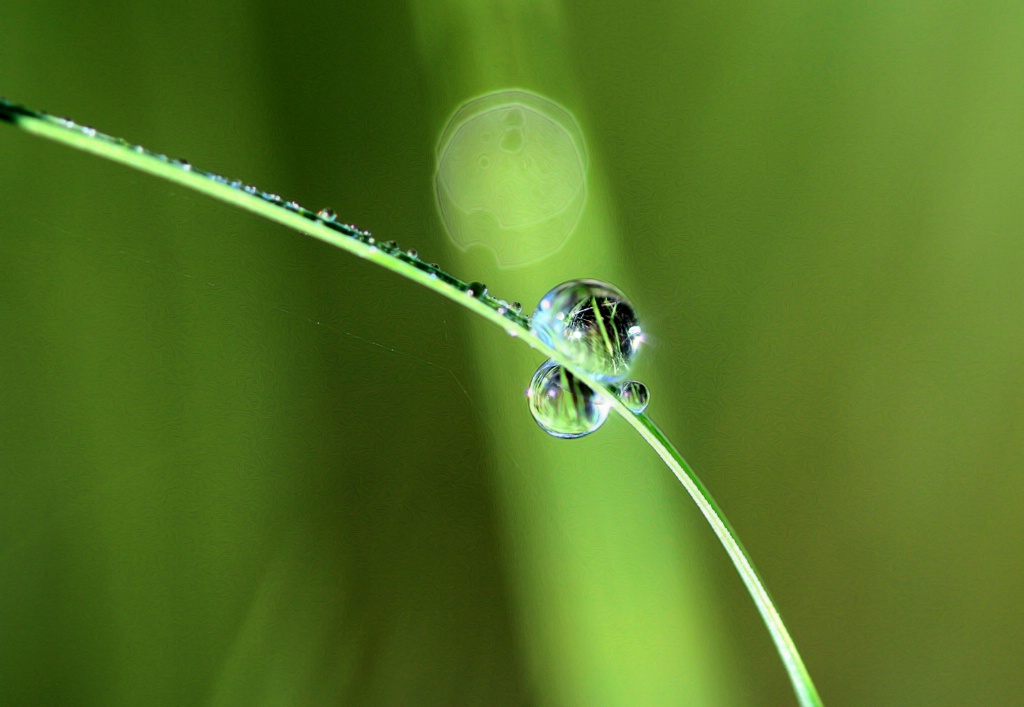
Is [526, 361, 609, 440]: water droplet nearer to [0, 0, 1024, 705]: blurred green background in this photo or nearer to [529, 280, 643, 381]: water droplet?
[529, 280, 643, 381]: water droplet

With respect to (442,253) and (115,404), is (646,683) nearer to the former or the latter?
(442,253)

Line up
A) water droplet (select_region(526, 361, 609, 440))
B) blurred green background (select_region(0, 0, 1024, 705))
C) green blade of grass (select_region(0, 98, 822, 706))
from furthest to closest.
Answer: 1. blurred green background (select_region(0, 0, 1024, 705))
2. water droplet (select_region(526, 361, 609, 440))
3. green blade of grass (select_region(0, 98, 822, 706))

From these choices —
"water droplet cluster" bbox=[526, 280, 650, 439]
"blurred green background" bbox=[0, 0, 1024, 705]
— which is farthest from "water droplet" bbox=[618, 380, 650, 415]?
"blurred green background" bbox=[0, 0, 1024, 705]

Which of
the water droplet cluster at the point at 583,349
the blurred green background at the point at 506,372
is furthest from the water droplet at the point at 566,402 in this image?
the blurred green background at the point at 506,372

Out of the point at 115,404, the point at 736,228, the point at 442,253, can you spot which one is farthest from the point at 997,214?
the point at 115,404

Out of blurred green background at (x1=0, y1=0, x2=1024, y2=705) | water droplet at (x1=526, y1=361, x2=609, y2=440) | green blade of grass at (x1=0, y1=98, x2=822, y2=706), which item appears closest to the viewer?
green blade of grass at (x1=0, y1=98, x2=822, y2=706)

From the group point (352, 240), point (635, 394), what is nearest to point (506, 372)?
point (635, 394)
